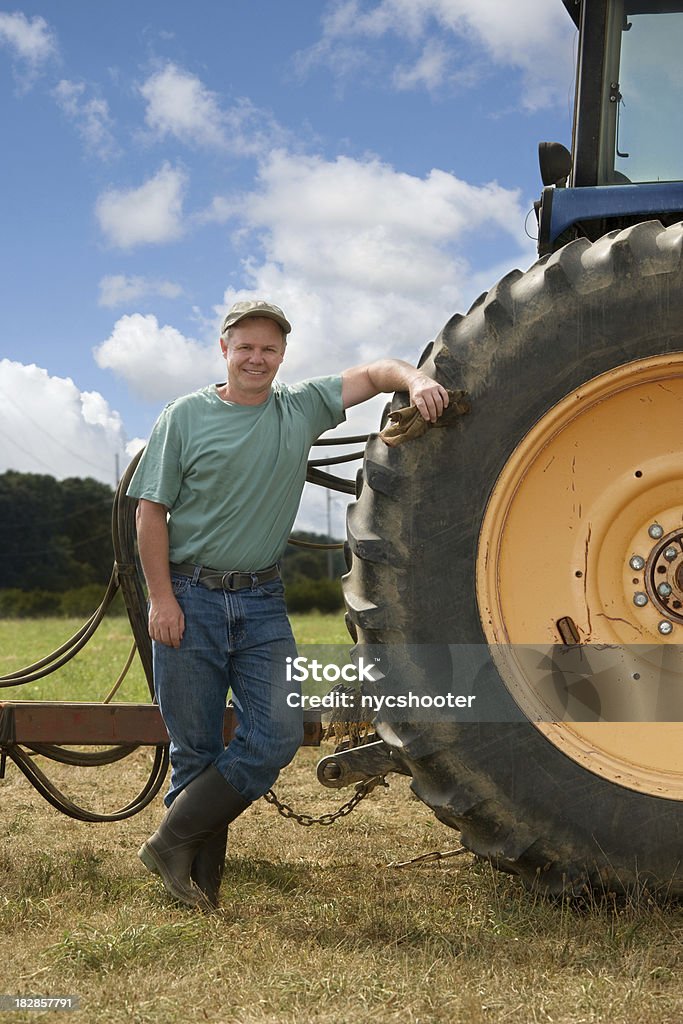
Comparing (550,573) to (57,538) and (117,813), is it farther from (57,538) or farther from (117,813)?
(57,538)

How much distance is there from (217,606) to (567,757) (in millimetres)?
1054

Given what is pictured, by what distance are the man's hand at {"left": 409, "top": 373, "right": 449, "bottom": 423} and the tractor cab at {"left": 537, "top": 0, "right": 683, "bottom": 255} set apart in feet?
2.92

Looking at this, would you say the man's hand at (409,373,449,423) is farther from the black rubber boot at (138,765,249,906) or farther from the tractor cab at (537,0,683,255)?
the black rubber boot at (138,765,249,906)

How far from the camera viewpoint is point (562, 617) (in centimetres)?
288

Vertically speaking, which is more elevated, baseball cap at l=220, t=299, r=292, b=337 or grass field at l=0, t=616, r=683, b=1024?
baseball cap at l=220, t=299, r=292, b=337

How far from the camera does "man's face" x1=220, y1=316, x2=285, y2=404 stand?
306cm

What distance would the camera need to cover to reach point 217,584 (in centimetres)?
306

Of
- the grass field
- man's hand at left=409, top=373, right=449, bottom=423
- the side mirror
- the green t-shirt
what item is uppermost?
the side mirror

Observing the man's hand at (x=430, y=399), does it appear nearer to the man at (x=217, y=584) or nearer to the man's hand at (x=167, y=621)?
the man at (x=217, y=584)

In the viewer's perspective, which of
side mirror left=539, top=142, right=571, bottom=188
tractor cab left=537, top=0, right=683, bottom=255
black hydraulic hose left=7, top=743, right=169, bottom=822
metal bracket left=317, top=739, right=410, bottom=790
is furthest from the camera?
black hydraulic hose left=7, top=743, right=169, bottom=822

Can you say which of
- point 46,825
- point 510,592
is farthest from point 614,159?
point 46,825

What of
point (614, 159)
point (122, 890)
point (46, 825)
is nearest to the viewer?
point (122, 890)

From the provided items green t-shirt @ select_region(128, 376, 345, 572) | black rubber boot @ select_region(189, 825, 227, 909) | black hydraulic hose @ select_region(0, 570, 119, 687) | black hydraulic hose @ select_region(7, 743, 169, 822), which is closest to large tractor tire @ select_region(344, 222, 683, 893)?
green t-shirt @ select_region(128, 376, 345, 572)

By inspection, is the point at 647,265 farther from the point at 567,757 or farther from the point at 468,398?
the point at 567,757
